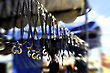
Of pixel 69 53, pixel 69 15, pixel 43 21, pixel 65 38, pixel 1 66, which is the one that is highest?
pixel 69 15

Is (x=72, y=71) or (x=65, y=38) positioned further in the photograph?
(x=72, y=71)

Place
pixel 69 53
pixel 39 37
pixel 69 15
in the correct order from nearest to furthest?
pixel 39 37 < pixel 69 15 < pixel 69 53

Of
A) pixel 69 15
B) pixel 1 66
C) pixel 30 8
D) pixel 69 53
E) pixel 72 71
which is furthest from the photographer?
pixel 1 66

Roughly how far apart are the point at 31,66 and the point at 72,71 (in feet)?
2.94

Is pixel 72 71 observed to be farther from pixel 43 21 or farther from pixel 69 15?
pixel 43 21

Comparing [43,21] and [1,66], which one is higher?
[43,21]

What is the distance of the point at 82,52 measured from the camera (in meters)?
2.21

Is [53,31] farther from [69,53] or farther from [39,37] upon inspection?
[69,53]

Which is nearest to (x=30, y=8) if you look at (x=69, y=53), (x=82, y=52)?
(x=69, y=53)

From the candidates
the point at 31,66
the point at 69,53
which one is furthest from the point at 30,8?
the point at 31,66

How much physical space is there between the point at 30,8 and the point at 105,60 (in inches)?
87.8

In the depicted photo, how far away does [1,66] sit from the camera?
12.9 feet

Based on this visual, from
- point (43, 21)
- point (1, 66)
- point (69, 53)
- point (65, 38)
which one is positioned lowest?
point (1, 66)

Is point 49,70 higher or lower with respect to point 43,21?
lower
